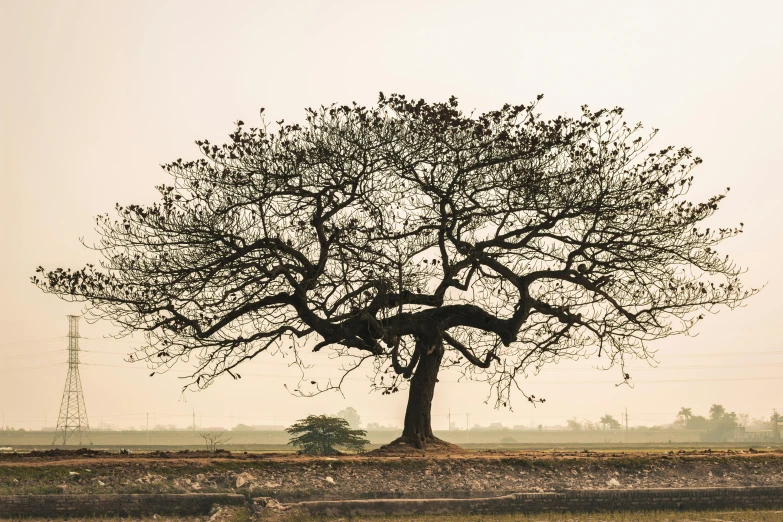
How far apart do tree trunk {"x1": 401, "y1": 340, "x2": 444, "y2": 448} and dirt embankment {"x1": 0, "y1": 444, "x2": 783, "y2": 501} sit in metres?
3.00

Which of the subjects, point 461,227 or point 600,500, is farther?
point 461,227

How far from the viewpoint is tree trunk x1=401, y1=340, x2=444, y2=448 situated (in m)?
26.0

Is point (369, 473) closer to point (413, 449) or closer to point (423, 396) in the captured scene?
point (413, 449)

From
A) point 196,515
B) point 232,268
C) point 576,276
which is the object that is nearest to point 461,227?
point 576,276

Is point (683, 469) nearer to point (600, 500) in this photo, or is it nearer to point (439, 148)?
point (600, 500)

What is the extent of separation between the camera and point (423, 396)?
26141 mm

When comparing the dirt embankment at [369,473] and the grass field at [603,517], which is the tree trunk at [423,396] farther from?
the grass field at [603,517]

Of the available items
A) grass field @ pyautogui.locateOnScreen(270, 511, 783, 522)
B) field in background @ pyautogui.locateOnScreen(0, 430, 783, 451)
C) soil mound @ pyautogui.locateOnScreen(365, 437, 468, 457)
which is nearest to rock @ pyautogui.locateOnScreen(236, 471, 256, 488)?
grass field @ pyautogui.locateOnScreen(270, 511, 783, 522)

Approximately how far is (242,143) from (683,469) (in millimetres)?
14273

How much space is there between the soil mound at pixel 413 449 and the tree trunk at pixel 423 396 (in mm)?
215

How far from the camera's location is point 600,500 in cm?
2041

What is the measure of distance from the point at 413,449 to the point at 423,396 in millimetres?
1937

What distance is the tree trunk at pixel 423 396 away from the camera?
85.3 feet

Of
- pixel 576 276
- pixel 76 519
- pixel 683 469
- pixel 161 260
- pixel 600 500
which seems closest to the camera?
pixel 76 519
